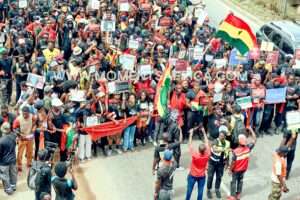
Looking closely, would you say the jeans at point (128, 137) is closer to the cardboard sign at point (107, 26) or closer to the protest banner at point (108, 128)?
the protest banner at point (108, 128)

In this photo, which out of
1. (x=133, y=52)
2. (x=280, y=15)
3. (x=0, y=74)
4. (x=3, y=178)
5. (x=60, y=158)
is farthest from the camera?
(x=280, y=15)

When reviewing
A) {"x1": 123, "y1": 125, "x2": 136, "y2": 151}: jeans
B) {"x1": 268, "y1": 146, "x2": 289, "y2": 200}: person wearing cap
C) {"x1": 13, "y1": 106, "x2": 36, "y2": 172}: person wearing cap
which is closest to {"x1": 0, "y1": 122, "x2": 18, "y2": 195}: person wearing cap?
{"x1": 13, "y1": 106, "x2": 36, "y2": 172}: person wearing cap

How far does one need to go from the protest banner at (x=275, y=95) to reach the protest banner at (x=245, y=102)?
595 mm

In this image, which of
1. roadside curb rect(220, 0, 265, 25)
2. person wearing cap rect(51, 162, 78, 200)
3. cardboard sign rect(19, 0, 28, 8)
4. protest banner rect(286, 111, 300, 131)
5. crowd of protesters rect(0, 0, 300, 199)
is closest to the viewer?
person wearing cap rect(51, 162, 78, 200)

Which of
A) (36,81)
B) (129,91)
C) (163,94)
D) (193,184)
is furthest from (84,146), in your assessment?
(193,184)

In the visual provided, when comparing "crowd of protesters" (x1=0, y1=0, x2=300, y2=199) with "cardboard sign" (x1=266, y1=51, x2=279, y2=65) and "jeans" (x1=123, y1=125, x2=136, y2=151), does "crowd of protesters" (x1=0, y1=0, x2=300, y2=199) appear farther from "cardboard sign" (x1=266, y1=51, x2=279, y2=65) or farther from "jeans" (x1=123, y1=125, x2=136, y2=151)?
"cardboard sign" (x1=266, y1=51, x2=279, y2=65)

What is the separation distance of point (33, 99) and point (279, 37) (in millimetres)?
10110

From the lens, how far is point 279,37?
22453mm

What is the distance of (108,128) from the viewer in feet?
52.3

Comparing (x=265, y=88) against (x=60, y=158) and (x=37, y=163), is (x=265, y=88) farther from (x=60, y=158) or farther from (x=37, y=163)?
(x=37, y=163)

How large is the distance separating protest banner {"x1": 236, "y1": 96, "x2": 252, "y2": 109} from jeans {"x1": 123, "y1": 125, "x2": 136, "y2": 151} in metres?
2.73

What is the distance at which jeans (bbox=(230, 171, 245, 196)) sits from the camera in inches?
553

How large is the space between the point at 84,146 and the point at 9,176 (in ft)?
7.52

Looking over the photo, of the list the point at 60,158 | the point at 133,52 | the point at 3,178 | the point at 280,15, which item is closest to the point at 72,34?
the point at 133,52
